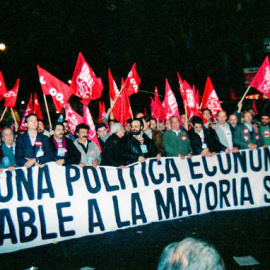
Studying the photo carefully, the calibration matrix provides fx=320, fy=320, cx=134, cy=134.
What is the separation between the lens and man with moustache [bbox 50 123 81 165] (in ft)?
17.3

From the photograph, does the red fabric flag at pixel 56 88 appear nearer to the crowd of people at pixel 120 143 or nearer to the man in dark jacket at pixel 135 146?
the crowd of people at pixel 120 143

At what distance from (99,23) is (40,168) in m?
16.4

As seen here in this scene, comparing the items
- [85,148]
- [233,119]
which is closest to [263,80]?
[233,119]

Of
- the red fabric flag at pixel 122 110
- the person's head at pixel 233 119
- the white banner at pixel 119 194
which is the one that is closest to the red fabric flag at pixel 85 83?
the red fabric flag at pixel 122 110

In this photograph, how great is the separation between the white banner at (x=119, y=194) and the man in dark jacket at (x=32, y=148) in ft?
0.95

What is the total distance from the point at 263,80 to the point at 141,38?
1558 centimetres

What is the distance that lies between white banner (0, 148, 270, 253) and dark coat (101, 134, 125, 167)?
19.2 inches

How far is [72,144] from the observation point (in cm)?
543

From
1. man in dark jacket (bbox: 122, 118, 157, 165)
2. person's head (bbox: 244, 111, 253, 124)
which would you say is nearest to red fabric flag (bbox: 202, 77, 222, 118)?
person's head (bbox: 244, 111, 253, 124)

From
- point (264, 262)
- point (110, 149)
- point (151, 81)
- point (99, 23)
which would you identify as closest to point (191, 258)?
point (264, 262)

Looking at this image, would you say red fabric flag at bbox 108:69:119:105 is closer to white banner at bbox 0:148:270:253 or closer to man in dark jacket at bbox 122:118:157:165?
man in dark jacket at bbox 122:118:157:165

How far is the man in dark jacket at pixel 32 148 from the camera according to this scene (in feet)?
15.8

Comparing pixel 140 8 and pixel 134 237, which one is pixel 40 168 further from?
pixel 140 8

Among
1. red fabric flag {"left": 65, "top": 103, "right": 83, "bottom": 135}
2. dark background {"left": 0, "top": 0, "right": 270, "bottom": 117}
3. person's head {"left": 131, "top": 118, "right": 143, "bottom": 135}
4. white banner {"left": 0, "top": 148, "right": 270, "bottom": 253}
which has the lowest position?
white banner {"left": 0, "top": 148, "right": 270, "bottom": 253}
